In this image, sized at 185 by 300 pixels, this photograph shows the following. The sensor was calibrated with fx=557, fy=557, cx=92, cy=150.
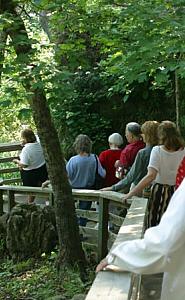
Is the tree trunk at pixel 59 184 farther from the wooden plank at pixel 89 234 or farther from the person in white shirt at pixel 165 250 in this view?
the person in white shirt at pixel 165 250

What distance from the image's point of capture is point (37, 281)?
20.4 ft

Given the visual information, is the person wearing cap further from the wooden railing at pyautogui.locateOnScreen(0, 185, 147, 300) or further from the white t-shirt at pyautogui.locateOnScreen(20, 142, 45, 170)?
the white t-shirt at pyautogui.locateOnScreen(20, 142, 45, 170)

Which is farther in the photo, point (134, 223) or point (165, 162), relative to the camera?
point (165, 162)

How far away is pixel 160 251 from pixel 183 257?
0.59 feet

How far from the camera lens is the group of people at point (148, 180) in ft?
6.47

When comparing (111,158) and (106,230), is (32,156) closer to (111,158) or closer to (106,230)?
(111,158)

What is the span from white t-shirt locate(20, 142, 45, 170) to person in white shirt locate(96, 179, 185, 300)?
5604 millimetres

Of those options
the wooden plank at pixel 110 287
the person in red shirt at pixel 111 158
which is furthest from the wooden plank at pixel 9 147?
the wooden plank at pixel 110 287

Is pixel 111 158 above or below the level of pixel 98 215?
above

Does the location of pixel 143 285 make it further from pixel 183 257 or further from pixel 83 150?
pixel 83 150

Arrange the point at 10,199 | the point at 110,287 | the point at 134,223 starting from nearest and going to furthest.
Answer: the point at 110,287
the point at 134,223
the point at 10,199

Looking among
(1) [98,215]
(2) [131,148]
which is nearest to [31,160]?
(1) [98,215]

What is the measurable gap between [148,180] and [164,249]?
2.83 m

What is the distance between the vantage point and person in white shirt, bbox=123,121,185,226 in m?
4.80
